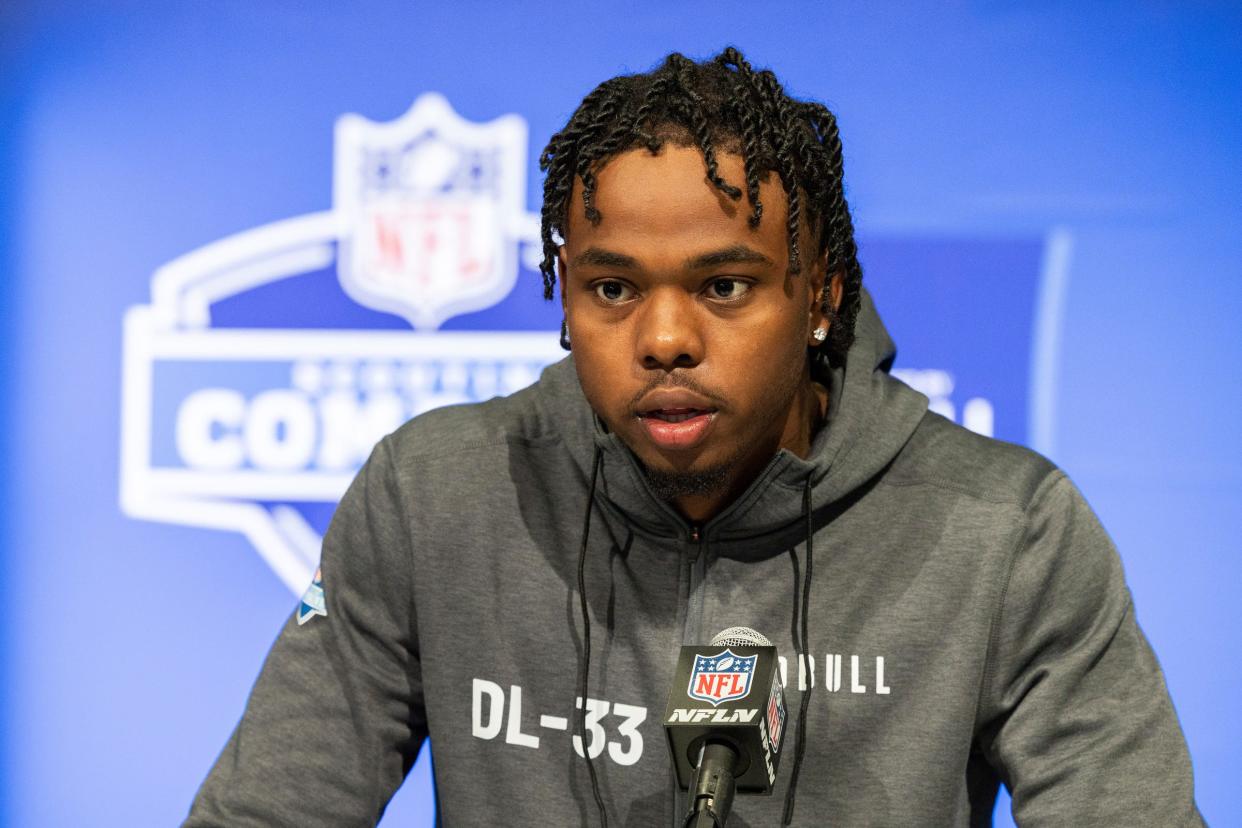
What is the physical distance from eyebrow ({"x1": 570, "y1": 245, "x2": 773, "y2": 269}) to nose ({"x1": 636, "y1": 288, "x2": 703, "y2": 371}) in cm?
4

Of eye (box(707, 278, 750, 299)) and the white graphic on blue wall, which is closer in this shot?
eye (box(707, 278, 750, 299))

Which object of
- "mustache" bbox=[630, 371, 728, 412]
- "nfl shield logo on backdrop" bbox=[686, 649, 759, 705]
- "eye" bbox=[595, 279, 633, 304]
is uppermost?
"eye" bbox=[595, 279, 633, 304]

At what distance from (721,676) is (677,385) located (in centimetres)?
32

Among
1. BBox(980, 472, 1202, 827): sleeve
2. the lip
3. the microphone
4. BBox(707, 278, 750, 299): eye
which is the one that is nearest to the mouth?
the lip

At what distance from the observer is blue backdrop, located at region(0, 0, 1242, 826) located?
228 cm

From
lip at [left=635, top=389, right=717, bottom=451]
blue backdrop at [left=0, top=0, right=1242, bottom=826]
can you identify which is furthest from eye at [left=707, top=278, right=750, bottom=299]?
blue backdrop at [left=0, top=0, right=1242, bottom=826]

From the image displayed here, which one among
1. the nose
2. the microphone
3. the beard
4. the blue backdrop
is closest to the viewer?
the microphone

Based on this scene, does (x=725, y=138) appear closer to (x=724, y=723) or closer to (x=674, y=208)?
(x=674, y=208)

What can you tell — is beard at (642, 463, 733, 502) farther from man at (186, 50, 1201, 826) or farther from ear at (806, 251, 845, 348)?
ear at (806, 251, 845, 348)

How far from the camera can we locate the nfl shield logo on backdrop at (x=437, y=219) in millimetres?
2375

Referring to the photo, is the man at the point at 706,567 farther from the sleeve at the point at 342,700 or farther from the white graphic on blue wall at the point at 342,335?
the white graphic on blue wall at the point at 342,335

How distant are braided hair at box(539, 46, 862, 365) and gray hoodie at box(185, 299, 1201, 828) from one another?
22cm

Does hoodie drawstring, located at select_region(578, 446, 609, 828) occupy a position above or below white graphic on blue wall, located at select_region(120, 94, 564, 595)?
below

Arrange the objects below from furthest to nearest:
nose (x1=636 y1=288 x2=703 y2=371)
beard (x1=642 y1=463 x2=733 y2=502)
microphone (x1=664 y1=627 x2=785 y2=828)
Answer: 1. beard (x1=642 y1=463 x2=733 y2=502)
2. nose (x1=636 y1=288 x2=703 y2=371)
3. microphone (x1=664 y1=627 x2=785 y2=828)
